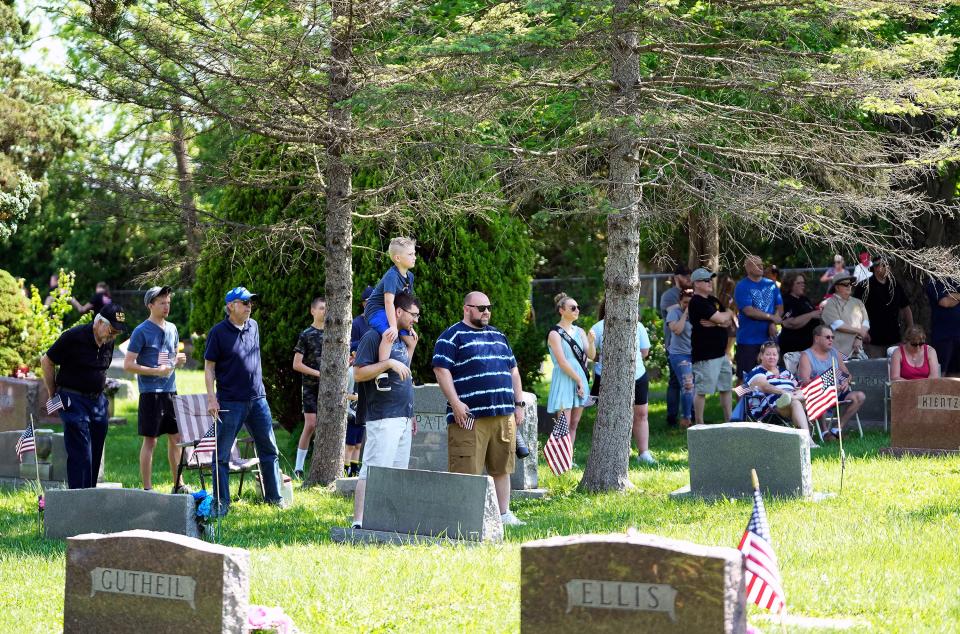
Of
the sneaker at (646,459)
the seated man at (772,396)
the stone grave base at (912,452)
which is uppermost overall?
the seated man at (772,396)

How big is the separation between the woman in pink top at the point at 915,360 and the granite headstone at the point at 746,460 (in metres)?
4.62

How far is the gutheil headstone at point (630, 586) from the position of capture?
16.8 ft

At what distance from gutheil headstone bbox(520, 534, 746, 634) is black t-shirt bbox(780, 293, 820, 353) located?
11155mm

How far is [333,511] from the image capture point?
10461 millimetres

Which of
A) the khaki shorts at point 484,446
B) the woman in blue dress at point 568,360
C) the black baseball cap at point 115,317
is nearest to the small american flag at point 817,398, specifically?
the woman in blue dress at point 568,360

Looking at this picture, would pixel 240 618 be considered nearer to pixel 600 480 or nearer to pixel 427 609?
pixel 427 609

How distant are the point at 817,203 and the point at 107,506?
6038 millimetres

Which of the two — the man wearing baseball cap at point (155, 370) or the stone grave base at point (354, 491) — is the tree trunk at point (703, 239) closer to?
the stone grave base at point (354, 491)

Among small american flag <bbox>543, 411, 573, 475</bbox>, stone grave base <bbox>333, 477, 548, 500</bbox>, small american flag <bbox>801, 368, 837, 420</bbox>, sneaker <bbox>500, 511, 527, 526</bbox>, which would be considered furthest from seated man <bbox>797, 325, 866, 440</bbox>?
sneaker <bbox>500, 511, 527, 526</bbox>

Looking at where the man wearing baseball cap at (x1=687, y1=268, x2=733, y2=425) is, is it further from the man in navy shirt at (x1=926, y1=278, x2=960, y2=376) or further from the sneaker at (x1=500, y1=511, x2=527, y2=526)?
the sneaker at (x1=500, y1=511, x2=527, y2=526)

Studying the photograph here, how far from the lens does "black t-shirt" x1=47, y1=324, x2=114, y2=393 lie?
33.2 ft

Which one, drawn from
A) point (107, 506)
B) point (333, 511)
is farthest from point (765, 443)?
point (107, 506)

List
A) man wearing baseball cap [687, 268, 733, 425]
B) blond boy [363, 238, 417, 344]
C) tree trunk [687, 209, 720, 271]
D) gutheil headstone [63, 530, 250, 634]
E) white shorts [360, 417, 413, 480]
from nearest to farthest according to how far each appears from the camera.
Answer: gutheil headstone [63, 530, 250, 634] → white shorts [360, 417, 413, 480] → blond boy [363, 238, 417, 344] → tree trunk [687, 209, 720, 271] → man wearing baseball cap [687, 268, 733, 425]

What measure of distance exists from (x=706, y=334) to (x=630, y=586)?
9911 mm
